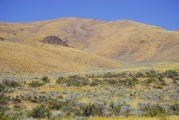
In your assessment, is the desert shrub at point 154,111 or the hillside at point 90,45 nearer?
the desert shrub at point 154,111

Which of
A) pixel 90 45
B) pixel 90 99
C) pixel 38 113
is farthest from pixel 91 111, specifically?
pixel 90 45

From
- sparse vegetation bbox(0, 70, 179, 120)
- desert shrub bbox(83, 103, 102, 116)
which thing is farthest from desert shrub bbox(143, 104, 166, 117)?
desert shrub bbox(83, 103, 102, 116)

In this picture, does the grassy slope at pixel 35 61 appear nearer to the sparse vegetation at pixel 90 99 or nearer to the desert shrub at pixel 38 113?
the sparse vegetation at pixel 90 99

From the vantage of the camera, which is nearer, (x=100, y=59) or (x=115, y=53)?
(x=100, y=59)

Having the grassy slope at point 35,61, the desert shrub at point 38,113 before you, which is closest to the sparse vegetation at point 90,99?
the desert shrub at point 38,113

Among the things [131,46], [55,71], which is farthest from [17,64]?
[131,46]

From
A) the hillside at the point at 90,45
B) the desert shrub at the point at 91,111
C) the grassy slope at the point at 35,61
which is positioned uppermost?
the hillside at the point at 90,45

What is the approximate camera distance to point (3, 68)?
150ft

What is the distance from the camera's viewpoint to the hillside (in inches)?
2254

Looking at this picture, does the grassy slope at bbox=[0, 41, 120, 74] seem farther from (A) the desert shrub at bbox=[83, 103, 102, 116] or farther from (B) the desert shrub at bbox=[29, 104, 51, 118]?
(B) the desert shrub at bbox=[29, 104, 51, 118]

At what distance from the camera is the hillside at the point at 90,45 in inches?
2254

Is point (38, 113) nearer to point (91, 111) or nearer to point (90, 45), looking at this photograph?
point (91, 111)

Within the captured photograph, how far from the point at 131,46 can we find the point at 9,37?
50.3 meters

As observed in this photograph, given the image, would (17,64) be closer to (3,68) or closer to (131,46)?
(3,68)
